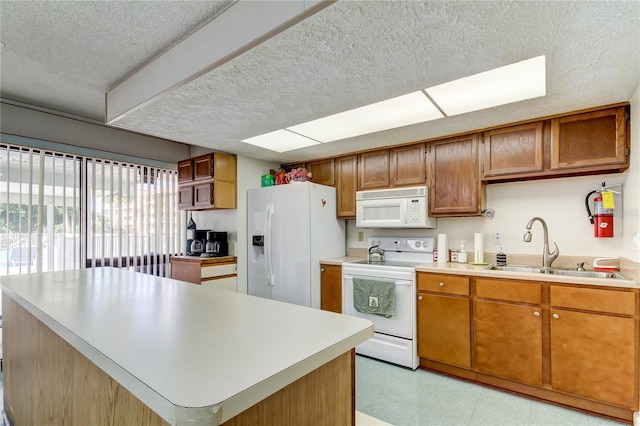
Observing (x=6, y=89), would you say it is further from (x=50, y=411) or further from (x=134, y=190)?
(x=50, y=411)

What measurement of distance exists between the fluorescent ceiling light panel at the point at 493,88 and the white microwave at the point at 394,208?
0.98 meters

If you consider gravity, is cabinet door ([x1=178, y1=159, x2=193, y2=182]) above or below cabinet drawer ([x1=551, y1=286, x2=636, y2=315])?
above

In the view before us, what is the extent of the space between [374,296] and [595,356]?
1.64 metres

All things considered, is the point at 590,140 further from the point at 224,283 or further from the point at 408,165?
the point at 224,283

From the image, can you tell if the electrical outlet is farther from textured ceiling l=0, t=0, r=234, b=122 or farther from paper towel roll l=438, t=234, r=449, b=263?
textured ceiling l=0, t=0, r=234, b=122

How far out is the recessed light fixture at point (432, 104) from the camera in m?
1.89

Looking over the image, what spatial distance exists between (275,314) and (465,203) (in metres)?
2.35

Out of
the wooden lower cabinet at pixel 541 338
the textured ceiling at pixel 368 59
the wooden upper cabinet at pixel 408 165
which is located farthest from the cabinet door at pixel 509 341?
the textured ceiling at pixel 368 59

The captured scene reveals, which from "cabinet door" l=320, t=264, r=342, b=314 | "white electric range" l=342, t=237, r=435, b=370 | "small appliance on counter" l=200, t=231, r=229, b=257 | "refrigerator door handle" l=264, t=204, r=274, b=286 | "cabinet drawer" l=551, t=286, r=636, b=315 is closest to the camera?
"cabinet drawer" l=551, t=286, r=636, b=315

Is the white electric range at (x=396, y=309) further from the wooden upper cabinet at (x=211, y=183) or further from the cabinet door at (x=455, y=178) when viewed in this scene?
the wooden upper cabinet at (x=211, y=183)

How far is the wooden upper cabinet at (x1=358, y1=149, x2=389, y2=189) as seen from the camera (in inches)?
136

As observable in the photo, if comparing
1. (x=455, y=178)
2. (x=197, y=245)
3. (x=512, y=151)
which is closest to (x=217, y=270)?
(x=197, y=245)

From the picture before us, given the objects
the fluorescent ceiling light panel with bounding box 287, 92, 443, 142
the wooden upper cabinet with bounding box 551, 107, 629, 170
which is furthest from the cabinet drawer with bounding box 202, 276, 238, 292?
the wooden upper cabinet with bounding box 551, 107, 629, 170

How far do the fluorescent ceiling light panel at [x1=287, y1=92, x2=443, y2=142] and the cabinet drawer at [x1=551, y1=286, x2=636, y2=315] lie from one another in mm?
1602
